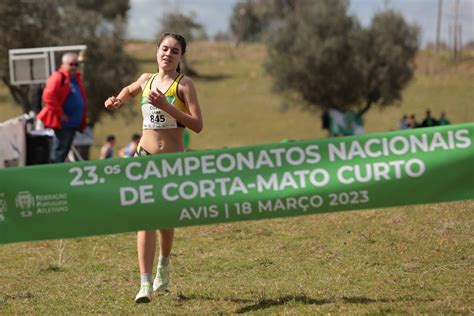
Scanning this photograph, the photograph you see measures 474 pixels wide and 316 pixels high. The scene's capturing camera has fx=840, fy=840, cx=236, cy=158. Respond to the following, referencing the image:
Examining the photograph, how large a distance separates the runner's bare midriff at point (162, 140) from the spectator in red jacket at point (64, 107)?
6846 millimetres

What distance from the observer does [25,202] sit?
5.01 meters

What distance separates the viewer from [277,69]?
144 feet

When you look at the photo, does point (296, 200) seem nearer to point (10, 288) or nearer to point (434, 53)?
point (10, 288)

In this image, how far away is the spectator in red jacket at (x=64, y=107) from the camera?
12398 mm

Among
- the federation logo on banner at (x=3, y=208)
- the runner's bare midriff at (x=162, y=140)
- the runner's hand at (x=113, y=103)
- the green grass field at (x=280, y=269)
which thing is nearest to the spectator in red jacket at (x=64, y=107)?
the green grass field at (x=280, y=269)

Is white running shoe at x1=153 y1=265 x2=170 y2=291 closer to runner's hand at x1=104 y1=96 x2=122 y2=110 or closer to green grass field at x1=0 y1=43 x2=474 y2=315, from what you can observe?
green grass field at x1=0 y1=43 x2=474 y2=315

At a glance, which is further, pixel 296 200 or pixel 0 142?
pixel 0 142

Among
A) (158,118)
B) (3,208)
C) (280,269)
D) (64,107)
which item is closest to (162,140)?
(158,118)

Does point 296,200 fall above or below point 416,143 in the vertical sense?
below

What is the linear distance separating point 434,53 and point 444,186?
63.6 meters

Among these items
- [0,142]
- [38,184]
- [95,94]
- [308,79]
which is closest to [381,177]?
[38,184]

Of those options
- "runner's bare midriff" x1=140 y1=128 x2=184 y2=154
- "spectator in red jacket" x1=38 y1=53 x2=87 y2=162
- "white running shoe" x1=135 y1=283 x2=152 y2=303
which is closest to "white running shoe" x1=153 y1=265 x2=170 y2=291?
"white running shoe" x1=135 y1=283 x2=152 y2=303

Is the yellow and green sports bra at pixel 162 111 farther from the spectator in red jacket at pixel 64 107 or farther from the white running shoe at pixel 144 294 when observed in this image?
the spectator in red jacket at pixel 64 107

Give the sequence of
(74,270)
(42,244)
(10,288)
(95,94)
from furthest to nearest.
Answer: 1. (95,94)
2. (42,244)
3. (74,270)
4. (10,288)
